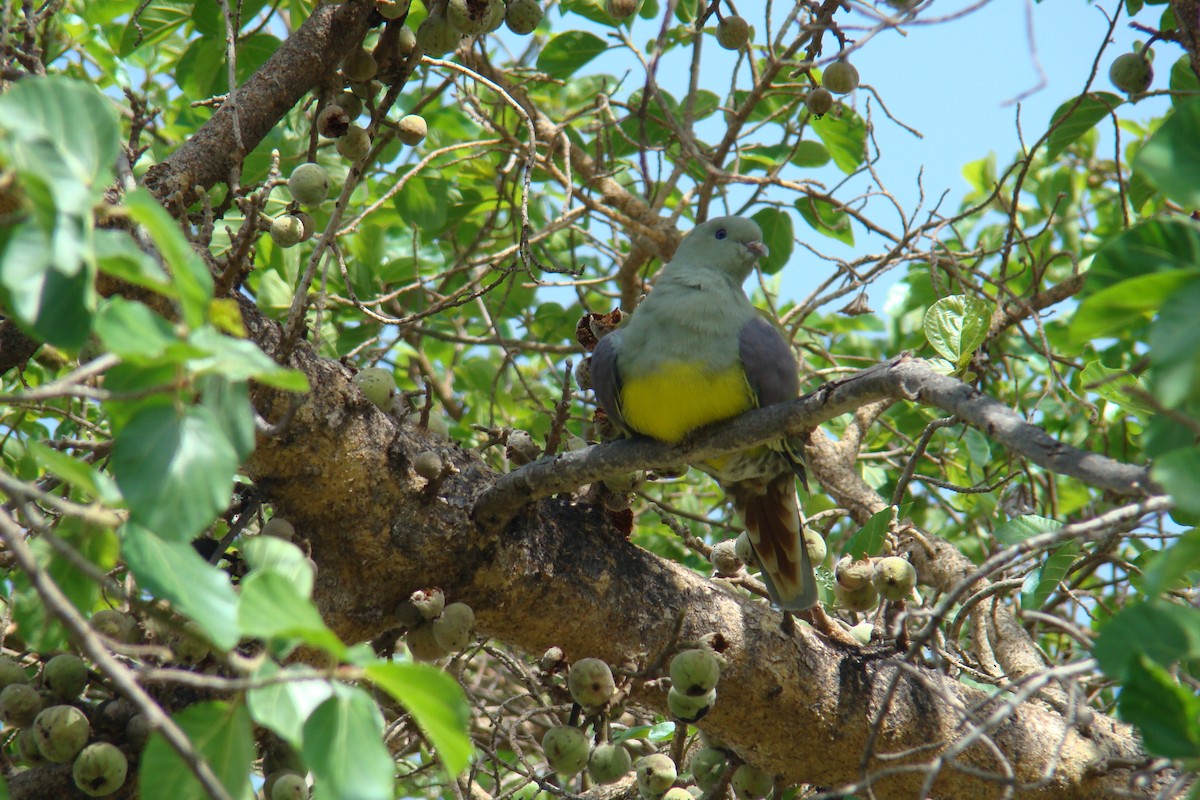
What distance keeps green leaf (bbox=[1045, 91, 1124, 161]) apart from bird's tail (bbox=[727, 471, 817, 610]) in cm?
134

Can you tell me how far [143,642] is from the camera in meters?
2.08

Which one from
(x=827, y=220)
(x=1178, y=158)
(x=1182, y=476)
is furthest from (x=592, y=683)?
(x=827, y=220)

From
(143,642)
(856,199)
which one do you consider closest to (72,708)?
(143,642)

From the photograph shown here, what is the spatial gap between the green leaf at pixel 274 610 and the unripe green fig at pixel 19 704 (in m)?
1.16

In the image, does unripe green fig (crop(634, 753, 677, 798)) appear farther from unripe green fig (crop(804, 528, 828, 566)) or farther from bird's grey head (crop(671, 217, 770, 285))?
bird's grey head (crop(671, 217, 770, 285))

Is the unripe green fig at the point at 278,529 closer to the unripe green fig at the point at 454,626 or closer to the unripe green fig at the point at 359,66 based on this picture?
the unripe green fig at the point at 454,626

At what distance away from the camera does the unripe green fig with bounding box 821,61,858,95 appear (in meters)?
2.98

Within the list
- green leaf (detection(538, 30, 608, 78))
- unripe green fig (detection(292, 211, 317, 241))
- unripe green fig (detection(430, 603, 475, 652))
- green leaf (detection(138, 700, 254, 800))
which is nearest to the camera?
green leaf (detection(138, 700, 254, 800))

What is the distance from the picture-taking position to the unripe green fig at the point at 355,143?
8.23 feet

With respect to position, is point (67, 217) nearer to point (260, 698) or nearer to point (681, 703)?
point (260, 698)

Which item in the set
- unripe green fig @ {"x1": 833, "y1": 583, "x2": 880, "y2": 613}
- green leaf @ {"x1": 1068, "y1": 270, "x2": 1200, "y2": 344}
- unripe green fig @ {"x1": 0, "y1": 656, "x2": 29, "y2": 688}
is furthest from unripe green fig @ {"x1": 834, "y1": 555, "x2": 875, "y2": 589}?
unripe green fig @ {"x1": 0, "y1": 656, "x2": 29, "y2": 688}

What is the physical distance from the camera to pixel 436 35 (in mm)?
2535

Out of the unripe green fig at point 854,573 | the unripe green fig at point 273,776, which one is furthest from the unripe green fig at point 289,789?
the unripe green fig at point 854,573

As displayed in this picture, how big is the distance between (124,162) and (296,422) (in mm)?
613
